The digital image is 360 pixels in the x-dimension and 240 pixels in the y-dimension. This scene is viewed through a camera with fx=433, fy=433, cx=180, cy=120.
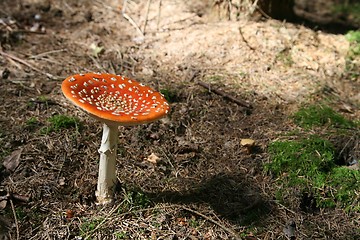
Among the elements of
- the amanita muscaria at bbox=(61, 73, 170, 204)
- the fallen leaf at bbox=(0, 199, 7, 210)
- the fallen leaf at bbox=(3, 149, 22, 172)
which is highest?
the amanita muscaria at bbox=(61, 73, 170, 204)

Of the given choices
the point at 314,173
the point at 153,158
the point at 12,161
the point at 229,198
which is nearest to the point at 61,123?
the point at 12,161

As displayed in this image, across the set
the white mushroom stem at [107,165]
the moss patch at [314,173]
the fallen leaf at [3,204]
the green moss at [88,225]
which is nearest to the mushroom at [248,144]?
the moss patch at [314,173]

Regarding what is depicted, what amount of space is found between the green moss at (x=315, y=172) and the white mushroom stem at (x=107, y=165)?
1.54 metres

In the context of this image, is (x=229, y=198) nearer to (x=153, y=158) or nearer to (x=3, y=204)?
(x=153, y=158)

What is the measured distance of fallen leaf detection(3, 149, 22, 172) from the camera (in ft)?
13.1

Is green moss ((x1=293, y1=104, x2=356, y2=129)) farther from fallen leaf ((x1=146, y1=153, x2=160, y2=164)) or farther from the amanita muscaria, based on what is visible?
the amanita muscaria

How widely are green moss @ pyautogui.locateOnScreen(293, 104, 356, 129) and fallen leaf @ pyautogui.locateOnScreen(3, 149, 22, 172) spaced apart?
293 cm

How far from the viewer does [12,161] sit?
13.2 feet

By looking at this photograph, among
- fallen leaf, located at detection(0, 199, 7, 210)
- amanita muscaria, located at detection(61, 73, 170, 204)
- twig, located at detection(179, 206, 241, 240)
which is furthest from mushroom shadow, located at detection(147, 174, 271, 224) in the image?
fallen leaf, located at detection(0, 199, 7, 210)

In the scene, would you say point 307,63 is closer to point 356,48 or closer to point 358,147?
point 356,48

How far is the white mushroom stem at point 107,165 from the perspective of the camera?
352 centimetres

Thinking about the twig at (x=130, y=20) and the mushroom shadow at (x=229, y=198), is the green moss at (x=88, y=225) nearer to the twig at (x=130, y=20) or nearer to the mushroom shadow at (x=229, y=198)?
the mushroom shadow at (x=229, y=198)

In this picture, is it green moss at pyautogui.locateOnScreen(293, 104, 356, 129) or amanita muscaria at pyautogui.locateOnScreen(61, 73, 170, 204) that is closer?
amanita muscaria at pyautogui.locateOnScreen(61, 73, 170, 204)

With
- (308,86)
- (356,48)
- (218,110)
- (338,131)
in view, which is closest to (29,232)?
(218,110)
